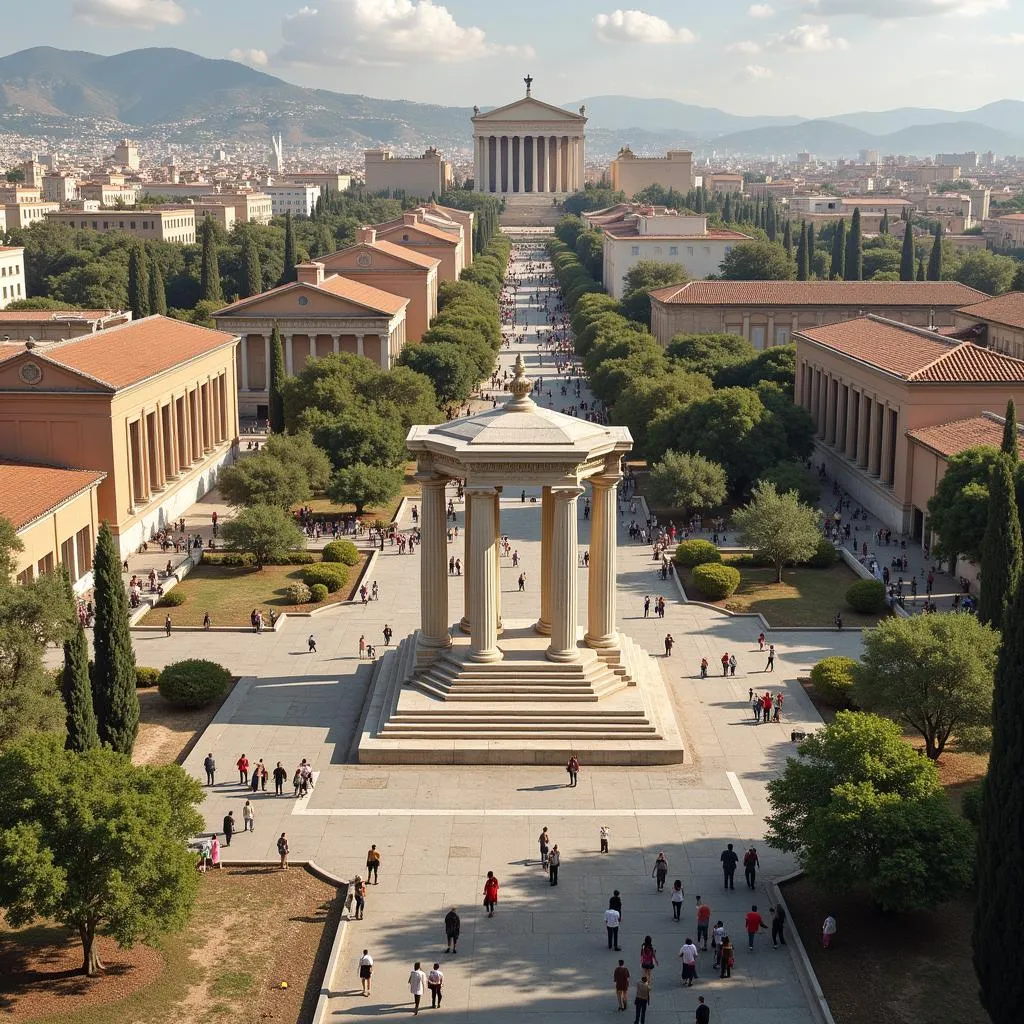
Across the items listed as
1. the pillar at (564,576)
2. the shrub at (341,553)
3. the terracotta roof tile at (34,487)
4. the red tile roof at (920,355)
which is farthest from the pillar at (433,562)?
the red tile roof at (920,355)

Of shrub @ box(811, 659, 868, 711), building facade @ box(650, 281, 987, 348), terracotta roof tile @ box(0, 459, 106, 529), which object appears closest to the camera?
shrub @ box(811, 659, 868, 711)

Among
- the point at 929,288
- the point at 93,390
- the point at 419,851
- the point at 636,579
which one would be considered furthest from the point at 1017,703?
the point at 929,288

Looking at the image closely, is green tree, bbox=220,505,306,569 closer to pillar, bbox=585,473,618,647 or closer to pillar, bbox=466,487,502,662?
pillar, bbox=466,487,502,662

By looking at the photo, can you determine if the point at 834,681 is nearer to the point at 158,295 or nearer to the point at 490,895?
the point at 490,895

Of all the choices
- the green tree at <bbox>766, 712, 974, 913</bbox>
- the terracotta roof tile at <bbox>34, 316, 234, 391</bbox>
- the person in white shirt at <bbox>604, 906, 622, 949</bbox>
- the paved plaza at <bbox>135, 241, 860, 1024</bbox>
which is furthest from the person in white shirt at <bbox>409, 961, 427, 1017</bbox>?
the terracotta roof tile at <bbox>34, 316, 234, 391</bbox>

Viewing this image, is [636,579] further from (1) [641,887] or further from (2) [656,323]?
(2) [656,323]

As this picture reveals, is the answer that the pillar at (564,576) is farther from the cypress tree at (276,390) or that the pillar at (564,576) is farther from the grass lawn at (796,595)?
the cypress tree at (276,390)

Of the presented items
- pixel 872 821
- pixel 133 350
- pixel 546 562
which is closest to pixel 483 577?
pixel 546 562
